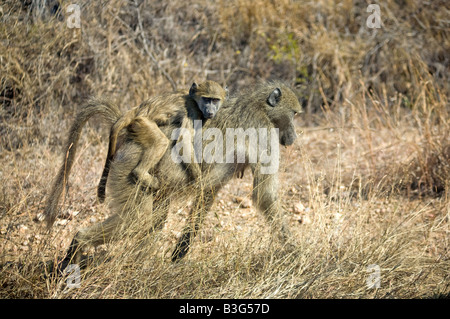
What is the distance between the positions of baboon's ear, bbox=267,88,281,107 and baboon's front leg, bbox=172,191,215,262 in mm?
794

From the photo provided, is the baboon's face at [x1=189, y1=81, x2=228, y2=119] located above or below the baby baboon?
above

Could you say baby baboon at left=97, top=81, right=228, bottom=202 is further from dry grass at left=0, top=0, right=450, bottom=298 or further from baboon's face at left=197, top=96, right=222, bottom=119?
dry grass at left=0, top=0, right=450, bottom=298

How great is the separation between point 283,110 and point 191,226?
110cm

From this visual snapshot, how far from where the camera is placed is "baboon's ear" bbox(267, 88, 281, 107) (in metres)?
3.79

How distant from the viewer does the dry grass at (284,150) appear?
323 centimetres

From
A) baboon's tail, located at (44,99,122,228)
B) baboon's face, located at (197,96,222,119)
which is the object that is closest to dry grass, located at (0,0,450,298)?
baboon's tail, located at (44,99,122,228)

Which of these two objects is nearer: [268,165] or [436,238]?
[268,165]

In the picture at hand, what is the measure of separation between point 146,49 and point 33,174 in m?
2.46

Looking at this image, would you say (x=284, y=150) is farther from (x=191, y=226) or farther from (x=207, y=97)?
(x=191, y=226)


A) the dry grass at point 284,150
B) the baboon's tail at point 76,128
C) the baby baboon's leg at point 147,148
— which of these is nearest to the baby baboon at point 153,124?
the baby baboon's leg at point 147,148

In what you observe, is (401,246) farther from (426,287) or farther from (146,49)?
(146,49)

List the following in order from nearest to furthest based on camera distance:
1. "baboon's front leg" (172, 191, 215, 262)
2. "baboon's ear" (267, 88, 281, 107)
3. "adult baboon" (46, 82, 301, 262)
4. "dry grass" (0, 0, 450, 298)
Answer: "dry grass" (0, 0, 450, 298)
"adult baboon" (46, 82, 301, 262)
"baboon's front leg" (172, 191, 215, 262)
"baboon's ear" (267, 88, 281, 107)

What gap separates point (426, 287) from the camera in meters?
3.43

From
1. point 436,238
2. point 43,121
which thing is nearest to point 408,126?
point 436,238
